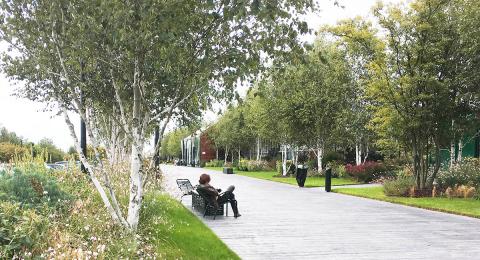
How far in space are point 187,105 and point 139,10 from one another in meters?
3.35

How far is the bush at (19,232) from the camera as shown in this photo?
561 cm

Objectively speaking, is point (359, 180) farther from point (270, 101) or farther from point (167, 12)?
point (167, 12)

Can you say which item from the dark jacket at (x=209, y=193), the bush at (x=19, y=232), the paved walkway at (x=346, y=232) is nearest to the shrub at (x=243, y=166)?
the paved walkway at (x=346, y=232)

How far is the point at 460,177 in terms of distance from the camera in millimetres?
19797

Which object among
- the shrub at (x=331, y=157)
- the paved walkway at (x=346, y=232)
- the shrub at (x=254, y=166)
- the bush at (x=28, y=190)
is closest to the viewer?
the bush at (x=28, y=190)

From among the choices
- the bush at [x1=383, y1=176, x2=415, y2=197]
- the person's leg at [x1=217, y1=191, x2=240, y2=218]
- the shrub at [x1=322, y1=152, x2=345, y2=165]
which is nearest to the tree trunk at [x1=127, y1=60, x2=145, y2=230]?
the person's leg at [x1=217, y1=191, x2=240, y2=218]

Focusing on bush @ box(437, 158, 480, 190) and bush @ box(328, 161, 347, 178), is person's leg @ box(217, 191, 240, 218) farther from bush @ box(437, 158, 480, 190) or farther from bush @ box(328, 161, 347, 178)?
bush @ box(328, 161, 347, 178)

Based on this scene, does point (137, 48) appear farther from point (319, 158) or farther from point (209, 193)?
point (319, 158)

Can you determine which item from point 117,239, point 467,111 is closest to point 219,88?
point 117,239

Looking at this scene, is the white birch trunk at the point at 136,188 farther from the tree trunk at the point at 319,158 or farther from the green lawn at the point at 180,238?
the tree trunk at the point at 319,158

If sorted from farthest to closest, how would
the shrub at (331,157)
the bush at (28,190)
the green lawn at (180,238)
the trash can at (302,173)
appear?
the shrub at (331,157) < the trash can at (302,173) < the bush at (28,190) < the green lawn at (180,238)

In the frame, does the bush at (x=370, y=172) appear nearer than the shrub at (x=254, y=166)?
Yes

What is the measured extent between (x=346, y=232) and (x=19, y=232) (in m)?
6.82

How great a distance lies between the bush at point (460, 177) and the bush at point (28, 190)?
15902mm
